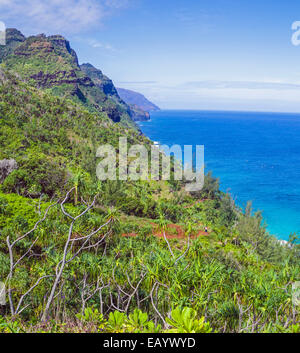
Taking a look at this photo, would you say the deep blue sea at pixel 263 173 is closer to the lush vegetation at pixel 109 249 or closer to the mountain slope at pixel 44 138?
the lush vegetation at pixel 109 249

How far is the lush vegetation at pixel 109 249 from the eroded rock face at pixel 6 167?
85 centimetres

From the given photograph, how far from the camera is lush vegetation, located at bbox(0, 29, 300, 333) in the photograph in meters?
4.29

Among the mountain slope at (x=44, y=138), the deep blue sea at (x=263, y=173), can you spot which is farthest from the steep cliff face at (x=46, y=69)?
the deep blue sea at (x=263, y=173)

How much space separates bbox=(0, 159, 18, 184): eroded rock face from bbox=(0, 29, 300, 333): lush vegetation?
2.79ft

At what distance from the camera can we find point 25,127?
30953 millimetres

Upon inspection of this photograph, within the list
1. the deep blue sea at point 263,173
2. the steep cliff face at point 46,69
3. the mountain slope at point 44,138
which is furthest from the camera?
the steep cliff face at point 46,69

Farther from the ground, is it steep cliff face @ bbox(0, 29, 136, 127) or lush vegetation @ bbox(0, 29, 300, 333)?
steep cliff face @ bbox(0, 29, 136, 127)

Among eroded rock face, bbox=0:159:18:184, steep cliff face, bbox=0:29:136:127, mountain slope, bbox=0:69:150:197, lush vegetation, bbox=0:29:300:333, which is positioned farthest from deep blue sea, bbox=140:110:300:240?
steep cliff face, bbox=0:29:136:127

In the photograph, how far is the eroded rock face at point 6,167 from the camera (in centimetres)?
1770

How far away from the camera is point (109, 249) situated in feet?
36.6

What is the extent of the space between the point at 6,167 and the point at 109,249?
455 inches

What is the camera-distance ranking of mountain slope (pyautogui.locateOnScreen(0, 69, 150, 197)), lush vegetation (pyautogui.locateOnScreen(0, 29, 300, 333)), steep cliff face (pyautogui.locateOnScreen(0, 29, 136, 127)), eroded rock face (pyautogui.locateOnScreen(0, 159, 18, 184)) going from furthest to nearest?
steep cliff face (pyautogui.locateOnScreen(0, 29, 136, 127)) < mountain slope (pyautogui.locateOnScreen(0, 69, 150, 197)) < eroded rock face (pyautogui.locateOnScreen(0, 159, 18, 184)) < lush vegetation (pyautogui.locateOnScreen(0, 29, 300, 333))

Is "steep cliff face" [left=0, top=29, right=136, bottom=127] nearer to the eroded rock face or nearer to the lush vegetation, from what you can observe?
the lush vegetation
